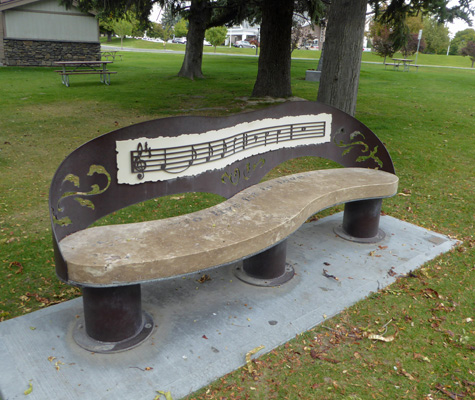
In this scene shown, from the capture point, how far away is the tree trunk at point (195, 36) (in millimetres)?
16953

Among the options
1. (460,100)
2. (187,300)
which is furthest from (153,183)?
(460,100)

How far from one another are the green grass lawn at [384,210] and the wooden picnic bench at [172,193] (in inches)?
30.5

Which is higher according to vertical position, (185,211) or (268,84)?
(268,84)

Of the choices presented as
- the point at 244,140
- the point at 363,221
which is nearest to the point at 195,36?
the point at 363,221

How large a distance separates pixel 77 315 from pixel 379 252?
9.69 feet

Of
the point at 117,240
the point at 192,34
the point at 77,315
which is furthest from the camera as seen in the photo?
the point at 192,34

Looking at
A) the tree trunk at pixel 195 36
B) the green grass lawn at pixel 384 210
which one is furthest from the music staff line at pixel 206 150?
the tree trunk at pixel 195 36

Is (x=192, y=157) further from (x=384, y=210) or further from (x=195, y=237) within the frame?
(x=384, y=210)

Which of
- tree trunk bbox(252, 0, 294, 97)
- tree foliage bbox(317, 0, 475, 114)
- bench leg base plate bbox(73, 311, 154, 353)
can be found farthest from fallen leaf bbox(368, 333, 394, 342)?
tree trunk bbox(252, 0, 294, 97)

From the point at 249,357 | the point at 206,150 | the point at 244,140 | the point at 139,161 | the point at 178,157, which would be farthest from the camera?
the point at 244,140

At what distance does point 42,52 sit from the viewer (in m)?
23.8

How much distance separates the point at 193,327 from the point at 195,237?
0.68 metres

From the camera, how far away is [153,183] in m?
3.46

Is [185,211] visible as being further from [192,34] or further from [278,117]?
[192,34]
